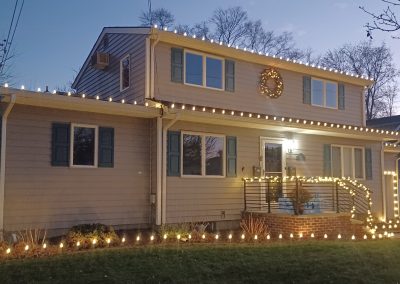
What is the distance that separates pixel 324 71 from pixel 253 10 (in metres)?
18.1

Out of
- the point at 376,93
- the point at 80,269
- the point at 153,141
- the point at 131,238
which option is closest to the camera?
the point at 80,269

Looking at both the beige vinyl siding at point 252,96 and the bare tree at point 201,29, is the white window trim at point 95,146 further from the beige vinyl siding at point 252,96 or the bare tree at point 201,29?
the bare tree at point 201,29

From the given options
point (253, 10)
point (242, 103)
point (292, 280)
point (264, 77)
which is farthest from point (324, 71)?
point (253, 10)

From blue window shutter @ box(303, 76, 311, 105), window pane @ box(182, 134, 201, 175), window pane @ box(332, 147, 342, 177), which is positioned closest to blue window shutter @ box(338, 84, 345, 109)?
blue window shutter @ box(303, 76, 311, 105)

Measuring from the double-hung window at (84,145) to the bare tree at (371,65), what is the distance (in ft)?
95.1

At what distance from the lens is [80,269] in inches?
275

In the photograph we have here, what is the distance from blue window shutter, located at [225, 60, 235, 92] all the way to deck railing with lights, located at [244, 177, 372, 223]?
2.79 meters

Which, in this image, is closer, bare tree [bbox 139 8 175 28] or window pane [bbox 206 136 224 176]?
window pane [bbox 206 136 224 176]

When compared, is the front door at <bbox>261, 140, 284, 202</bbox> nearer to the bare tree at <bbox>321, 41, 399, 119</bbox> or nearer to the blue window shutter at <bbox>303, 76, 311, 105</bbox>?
the blue window shutter at <bbox>303, 76, 311, 105</bbox>

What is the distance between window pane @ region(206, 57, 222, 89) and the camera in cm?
1339

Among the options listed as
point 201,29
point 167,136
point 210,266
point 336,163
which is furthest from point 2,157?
point 201,29

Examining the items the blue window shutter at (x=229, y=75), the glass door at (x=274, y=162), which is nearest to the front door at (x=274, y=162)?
the glass door at (x=274, y=162)

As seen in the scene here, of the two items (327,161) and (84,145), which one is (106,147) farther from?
(327,161)

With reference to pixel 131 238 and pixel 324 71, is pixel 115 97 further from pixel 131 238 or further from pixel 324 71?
pixel 324 71
